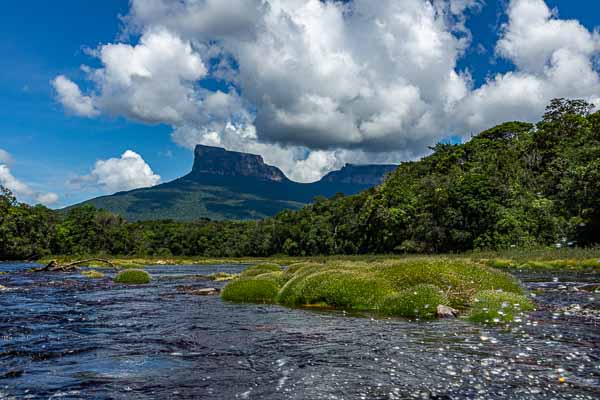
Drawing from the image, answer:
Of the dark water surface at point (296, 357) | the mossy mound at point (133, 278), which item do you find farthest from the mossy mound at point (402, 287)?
the mossy mound at point (133, 278)

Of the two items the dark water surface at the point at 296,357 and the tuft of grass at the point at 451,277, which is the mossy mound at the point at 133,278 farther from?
the tuft of grass at the point at 451,277

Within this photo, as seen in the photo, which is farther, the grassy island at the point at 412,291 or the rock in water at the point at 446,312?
the grassy island at the point at 412,291

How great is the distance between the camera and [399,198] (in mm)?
124750

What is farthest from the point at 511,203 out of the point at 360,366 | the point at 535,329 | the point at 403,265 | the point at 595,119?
the point at 360,366

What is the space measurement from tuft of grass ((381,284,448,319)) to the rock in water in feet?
0.76

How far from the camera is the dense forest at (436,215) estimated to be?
81.9m

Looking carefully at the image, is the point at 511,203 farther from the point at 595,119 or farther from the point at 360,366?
the point at 360,366

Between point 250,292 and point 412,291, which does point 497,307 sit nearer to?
point 412,291

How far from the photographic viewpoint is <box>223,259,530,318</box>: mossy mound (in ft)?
64.1

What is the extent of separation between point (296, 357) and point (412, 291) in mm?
9207

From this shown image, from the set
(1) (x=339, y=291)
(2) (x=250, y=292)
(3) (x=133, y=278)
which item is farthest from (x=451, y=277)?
(3) (x=133, y=278)

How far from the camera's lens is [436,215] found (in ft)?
347

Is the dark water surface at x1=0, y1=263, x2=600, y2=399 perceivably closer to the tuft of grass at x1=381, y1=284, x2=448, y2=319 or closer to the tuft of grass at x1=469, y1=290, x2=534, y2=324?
the tuft of grass at x1=469, y1=290, x2=534, y2=324

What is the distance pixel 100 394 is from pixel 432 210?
10371 centimetres
